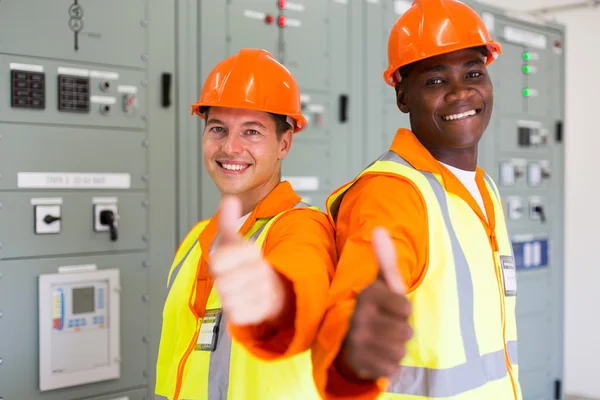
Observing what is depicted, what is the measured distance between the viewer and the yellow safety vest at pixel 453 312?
124 cm

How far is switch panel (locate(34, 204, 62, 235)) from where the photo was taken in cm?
215

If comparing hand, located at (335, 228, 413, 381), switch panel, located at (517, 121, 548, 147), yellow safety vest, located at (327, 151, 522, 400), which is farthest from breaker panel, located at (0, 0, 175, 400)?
switch panel, located at (517, 121, 548, 147)

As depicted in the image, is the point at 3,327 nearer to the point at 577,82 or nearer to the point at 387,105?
the point at 387,105

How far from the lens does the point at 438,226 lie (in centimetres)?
126

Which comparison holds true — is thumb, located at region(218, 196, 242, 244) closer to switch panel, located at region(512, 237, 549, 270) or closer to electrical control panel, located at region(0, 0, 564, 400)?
electrical control panel, located at region(0, 0, 564, 400)

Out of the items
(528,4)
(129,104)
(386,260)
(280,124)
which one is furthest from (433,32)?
(528,4)

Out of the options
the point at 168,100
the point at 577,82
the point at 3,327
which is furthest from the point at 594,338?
the point at 3,327

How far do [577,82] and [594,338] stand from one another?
6.59 feet

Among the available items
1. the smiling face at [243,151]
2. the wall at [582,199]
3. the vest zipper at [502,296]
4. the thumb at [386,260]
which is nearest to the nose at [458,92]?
the vest zipper at [502,296]

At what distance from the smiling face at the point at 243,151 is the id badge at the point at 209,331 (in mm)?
274

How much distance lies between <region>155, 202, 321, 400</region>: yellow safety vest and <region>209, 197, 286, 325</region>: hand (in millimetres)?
419

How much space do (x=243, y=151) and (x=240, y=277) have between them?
0.70 meters

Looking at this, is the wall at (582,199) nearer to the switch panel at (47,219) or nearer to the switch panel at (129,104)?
the switch panel at (129,104)

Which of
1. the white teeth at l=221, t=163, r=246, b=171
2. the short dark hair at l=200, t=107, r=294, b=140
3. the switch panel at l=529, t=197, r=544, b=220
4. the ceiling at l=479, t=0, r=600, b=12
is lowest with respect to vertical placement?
the switch panel at l=529, t=197, r=544, b=220
